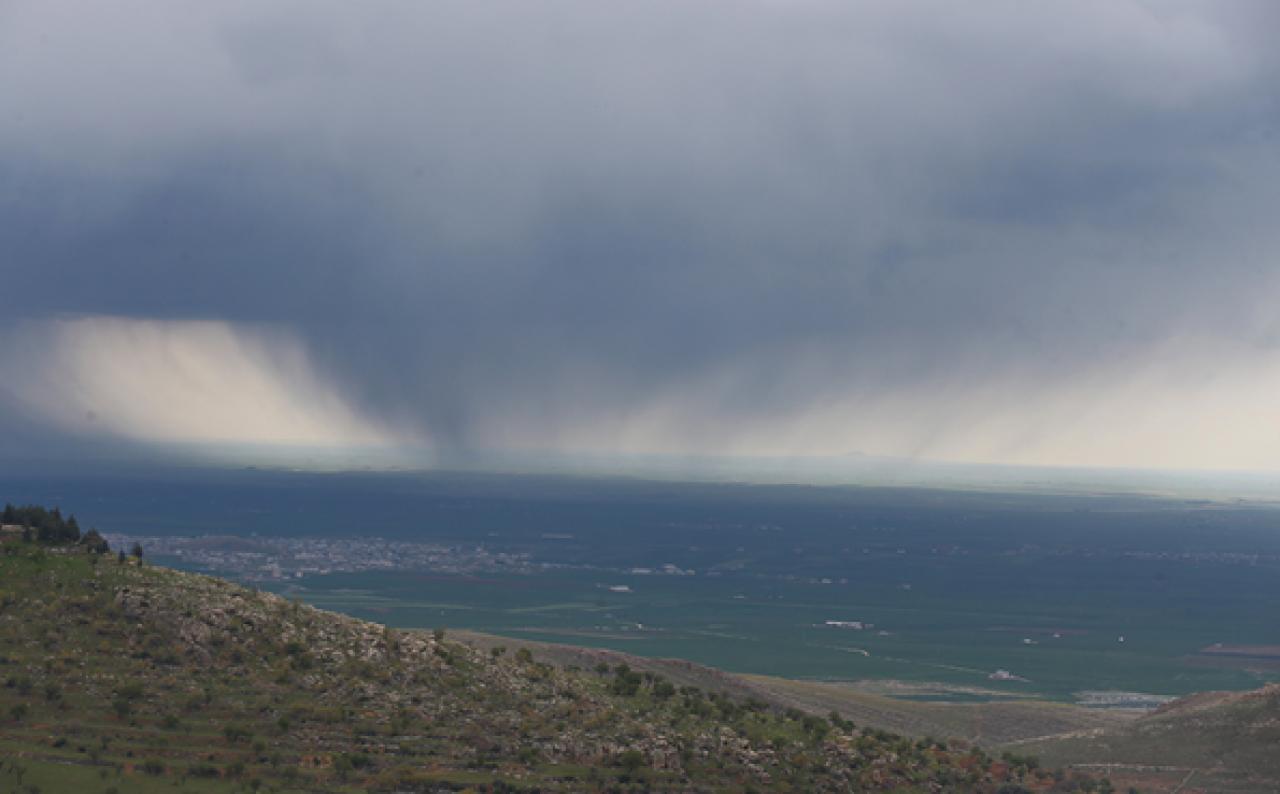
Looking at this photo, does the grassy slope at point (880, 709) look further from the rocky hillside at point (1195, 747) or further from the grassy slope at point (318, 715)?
the grassy slope at point (318, 715)

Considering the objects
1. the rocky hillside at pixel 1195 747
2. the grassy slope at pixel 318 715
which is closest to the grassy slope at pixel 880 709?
the rocky hillside at pixel 1195 747

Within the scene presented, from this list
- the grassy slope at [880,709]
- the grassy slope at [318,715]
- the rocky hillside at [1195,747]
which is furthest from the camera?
the grassy slope at [880,709]

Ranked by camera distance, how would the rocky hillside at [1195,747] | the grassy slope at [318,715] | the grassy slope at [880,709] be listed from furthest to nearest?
1. the grassy slope at [880,709]
2. the rocky hillside at [1195,747]
3. the grassy slope at [318,715]

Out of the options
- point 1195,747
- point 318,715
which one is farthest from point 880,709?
point 318,715

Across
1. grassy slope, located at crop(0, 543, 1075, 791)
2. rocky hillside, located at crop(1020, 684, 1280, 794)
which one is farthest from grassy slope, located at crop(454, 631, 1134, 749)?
grassy slope, located at crop(0, 543, 1075, 791)

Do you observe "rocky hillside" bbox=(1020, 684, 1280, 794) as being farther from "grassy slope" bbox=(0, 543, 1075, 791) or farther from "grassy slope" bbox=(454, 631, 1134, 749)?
"grassy slope" bbox=(0, 543, 1075, 791)

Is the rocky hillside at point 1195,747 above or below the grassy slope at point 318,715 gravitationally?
below

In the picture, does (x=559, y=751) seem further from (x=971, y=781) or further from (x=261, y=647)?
(x=971, y=781)

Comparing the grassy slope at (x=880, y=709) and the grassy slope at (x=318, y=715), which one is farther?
the grassy slope at (x=880, y=709)

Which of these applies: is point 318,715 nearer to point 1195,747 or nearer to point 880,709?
point 1195,747
